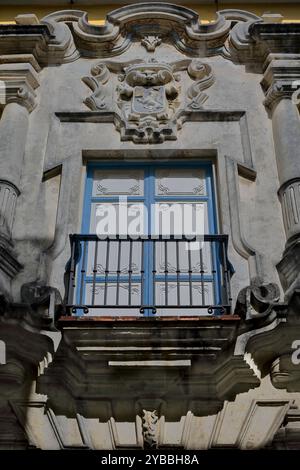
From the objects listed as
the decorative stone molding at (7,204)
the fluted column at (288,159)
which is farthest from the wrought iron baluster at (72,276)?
the fluted column at (288,159)

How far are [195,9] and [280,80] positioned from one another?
2391mm

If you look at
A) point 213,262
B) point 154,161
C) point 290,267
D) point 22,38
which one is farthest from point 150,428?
point 22,38

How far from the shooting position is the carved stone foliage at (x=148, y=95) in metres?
8.09

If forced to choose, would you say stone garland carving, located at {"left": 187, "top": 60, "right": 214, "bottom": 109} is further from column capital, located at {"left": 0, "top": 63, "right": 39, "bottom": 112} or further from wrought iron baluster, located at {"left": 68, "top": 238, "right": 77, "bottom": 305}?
wrought iron baluster, located at {"left": 68, "top": 238, "right": 77, "bottom": 305}

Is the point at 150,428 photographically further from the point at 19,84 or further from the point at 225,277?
the point at 19,84

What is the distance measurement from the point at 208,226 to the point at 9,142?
2.57m

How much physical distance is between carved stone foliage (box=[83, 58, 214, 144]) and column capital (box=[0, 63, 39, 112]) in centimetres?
71

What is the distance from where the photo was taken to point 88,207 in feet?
24.7

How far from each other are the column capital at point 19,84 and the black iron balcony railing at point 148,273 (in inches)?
95.3

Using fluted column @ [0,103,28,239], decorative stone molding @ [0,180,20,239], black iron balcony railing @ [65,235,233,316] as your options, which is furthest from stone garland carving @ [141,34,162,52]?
black iron balcony railing @ [65,235,233,316]

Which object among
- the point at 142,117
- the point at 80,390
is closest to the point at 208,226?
the point at 142,117

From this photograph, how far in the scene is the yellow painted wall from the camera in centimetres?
977

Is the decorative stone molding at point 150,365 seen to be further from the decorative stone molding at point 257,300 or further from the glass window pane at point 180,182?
the glass window pane at point 180,182

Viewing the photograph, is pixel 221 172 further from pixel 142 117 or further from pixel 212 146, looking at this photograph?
pixel 142 117
